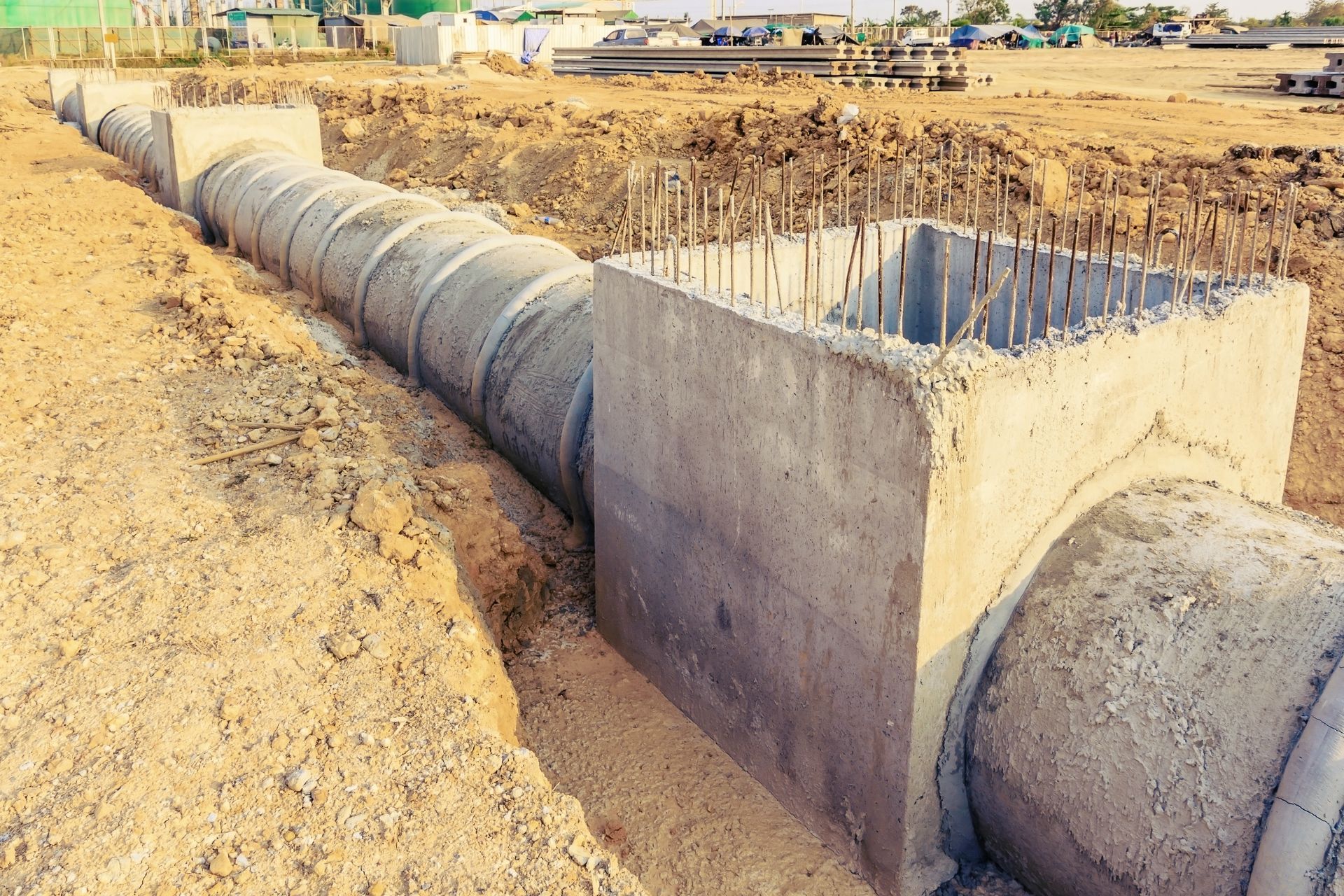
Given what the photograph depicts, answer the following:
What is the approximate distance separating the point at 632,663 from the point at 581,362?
78.3 inches

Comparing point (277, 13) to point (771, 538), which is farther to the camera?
point (277, 13)

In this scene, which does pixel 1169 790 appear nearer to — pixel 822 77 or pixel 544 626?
pixel 544 626

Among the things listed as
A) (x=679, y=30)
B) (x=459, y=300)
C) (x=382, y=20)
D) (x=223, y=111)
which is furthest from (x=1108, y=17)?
(x=459, y=300)

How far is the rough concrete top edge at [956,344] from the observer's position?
384cm

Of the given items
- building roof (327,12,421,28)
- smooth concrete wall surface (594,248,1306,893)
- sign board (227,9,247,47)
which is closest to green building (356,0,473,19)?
building roof (327,12,421,28)

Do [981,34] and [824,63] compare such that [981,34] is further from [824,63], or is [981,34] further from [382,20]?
[824,63]

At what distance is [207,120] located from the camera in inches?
573

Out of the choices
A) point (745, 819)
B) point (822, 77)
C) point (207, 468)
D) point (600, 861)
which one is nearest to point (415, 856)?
point (600, 861)

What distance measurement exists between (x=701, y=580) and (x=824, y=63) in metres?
22.9

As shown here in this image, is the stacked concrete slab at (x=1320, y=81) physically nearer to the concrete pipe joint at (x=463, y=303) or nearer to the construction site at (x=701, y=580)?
the construction site at (x=701, y=580)

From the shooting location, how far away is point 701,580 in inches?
211

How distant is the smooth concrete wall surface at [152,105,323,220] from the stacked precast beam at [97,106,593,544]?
234cm

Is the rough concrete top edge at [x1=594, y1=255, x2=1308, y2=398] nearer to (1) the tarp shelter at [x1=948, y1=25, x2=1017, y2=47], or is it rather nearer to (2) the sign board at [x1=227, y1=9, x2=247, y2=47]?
A: (1) the tarp shelter at [x1=948, y1=25, x2=1017, y2=47]

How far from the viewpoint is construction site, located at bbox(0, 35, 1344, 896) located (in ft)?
12.6
